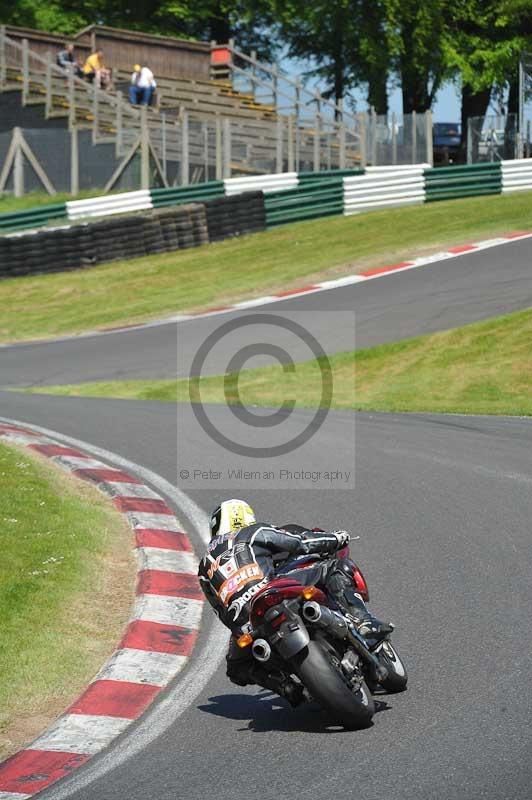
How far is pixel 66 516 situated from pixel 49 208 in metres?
19.6

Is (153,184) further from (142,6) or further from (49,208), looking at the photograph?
(142,6)

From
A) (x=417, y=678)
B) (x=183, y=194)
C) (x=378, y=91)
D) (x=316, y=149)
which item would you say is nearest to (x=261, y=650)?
(x=417, y=678)

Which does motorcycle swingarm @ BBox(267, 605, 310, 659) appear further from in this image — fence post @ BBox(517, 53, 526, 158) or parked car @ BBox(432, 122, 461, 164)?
parked car @ BBox(432, 122, 461, 164)

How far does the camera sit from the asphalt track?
4965 millimetres

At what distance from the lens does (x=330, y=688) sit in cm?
545

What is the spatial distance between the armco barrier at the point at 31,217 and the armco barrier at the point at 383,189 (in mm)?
7336

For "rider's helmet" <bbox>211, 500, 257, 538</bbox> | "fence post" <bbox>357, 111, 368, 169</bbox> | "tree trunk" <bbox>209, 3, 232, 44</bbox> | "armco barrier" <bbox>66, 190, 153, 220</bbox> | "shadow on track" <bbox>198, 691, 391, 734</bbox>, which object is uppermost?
"tree trunk" <bbox>209, 3, 232, 44</bbox>

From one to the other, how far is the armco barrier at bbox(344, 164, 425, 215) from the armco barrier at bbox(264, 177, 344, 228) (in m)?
0.30

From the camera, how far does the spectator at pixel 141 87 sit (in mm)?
33906

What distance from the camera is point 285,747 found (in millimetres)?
5375

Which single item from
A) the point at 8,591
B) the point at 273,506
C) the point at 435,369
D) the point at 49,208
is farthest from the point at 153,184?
the point at 8,591

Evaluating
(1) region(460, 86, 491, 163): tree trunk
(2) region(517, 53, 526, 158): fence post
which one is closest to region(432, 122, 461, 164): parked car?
(1) region(460, 86, 491, 163): tree trunk

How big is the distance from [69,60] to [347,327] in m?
19.0

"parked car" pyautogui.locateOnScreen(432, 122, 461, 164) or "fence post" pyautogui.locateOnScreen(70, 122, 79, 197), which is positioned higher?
"parked car" pyautogui.locateOnScreen(432, 122, 461, 164)
